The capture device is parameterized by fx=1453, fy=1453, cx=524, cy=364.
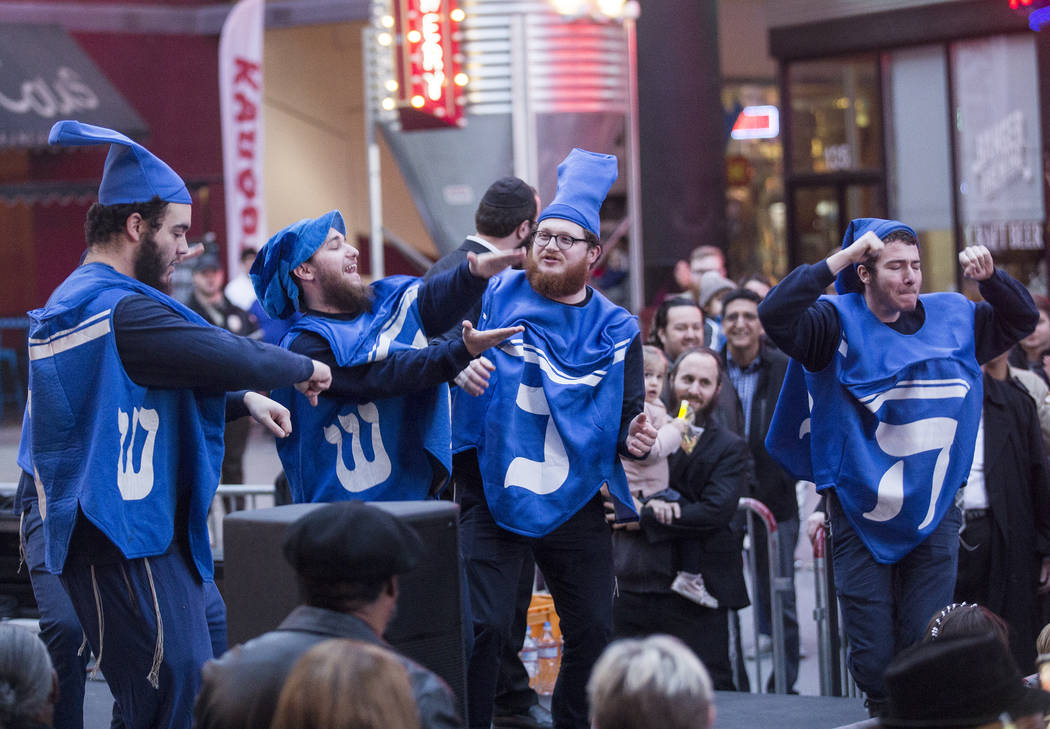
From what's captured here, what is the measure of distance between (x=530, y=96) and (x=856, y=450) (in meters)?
7.55

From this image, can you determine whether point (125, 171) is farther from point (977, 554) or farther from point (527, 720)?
point (977, 554)

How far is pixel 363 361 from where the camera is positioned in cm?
478

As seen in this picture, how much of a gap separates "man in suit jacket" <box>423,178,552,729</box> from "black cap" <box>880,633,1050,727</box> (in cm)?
243

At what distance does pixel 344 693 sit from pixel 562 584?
2.53 m

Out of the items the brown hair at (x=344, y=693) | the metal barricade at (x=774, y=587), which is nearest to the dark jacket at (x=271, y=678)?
the brown hair at (x=344, y=693)

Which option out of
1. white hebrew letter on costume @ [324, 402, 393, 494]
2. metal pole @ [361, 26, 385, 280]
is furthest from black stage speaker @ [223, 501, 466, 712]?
metal pole @ [361, 26, 385, 280]

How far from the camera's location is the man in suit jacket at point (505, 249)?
5719mm

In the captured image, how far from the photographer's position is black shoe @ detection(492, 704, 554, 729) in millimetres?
6082

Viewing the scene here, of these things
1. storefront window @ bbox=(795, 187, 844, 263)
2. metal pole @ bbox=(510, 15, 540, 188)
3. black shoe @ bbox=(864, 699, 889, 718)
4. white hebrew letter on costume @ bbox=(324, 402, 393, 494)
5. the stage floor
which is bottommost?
the stage floor

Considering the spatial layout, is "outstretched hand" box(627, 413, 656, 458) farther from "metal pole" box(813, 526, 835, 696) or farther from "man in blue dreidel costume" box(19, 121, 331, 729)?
"metal pole" box(813, 526, 835, 696)

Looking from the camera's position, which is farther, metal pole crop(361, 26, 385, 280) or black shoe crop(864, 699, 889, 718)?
metal pole crop(361, 26, 385, 280)

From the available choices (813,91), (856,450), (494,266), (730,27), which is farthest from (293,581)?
(730,27)

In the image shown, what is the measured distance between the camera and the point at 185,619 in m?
4.21

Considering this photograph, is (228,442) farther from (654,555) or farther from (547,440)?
(547,440)
